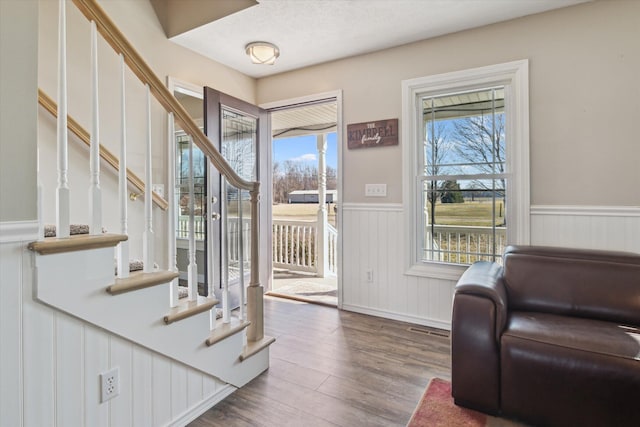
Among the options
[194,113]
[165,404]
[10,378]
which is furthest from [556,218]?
[194,113]

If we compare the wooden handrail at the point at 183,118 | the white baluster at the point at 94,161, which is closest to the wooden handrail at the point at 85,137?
the wooden handrail at the point at 183,118

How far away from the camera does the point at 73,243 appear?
1.18m

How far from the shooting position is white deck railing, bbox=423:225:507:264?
9.07 ft

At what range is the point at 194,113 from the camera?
391cm

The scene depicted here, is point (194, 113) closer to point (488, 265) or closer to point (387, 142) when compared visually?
point (387, 142)

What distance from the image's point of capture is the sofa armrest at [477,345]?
66.0 inches

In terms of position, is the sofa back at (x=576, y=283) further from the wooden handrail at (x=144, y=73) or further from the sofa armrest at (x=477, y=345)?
the wooden handrail at (x=144, y=73)

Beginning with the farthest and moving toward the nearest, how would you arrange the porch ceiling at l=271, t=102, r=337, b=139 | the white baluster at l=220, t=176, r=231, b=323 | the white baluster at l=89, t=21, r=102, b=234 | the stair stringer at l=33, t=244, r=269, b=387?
the porch ceiling at l=271, t=102, r=337, b=139 → the white baluster at l=220, t=176, r=231, b=323 → the white baluster at l=89, t=21, r=102, b=234 → the stair stringer at l=33, t=244, r=269, b=387

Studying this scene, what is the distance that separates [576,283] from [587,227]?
2.20 ft

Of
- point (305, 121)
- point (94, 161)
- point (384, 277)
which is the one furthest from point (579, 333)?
point (305, 121)

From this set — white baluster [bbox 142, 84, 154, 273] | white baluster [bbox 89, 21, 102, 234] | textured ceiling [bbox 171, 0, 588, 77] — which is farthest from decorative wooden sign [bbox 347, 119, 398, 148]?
white baluster [bbox 89, 21, 102, 234]

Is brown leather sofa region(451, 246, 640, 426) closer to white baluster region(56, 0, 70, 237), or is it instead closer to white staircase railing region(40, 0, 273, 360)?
white staircase railing region(40, 0, 273, 360)

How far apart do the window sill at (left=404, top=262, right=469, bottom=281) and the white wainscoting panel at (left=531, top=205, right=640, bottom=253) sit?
617mm

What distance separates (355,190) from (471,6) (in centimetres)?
174
